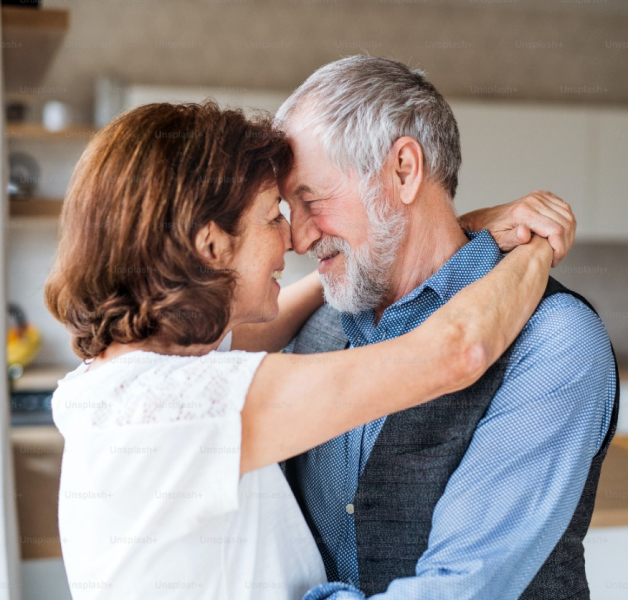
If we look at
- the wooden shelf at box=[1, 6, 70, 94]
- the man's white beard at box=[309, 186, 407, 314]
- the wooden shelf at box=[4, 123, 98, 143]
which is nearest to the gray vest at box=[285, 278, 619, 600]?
the man's white beard at box=[309, 186, 407, 314]

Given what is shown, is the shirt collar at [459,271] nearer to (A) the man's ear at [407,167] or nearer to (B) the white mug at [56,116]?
(A) the man's ear at [407,167]

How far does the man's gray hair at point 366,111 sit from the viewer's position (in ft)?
3.97

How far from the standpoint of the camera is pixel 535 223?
1.18 metres

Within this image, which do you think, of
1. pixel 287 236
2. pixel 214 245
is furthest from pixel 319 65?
A: pixel 214 245

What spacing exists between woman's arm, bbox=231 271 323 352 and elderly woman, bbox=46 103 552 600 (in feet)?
1.08

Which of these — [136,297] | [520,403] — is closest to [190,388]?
[136,297]

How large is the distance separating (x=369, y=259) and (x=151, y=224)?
0.44 m

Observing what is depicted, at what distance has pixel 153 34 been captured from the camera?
3.78 metres

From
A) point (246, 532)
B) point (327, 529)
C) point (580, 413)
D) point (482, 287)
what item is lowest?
point (327, 529)

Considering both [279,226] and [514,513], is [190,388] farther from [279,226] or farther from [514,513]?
[514,513]

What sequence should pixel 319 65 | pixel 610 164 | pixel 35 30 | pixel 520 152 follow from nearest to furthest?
pixel 35 30 < pixel 520 152 < pixel 610 164 < pixel 319 65

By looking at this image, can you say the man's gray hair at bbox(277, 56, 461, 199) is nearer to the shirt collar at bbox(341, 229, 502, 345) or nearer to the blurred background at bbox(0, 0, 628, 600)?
the shirt collar at bbox(341, 229, 502, 345)

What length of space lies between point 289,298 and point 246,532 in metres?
0.65

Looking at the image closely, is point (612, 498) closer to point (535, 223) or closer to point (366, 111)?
point (535, 223)
